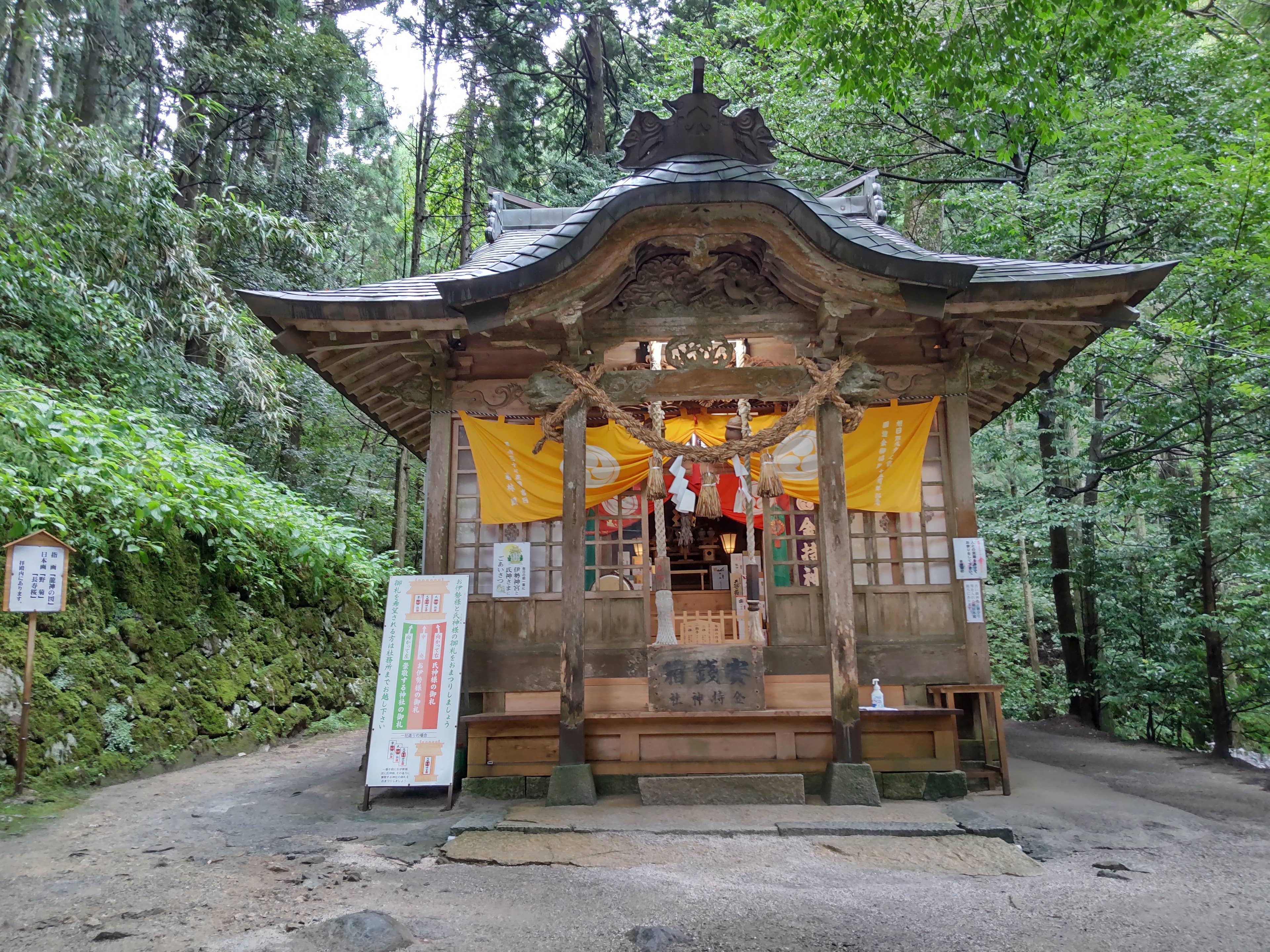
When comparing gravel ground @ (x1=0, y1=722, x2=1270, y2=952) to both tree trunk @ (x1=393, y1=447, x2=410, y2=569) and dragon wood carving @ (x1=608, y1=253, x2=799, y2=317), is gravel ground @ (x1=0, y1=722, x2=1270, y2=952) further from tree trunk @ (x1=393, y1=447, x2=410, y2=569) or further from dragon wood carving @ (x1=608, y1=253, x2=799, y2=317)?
tree trunk @ (x1=393, y1=447, x2=410, y2=569)

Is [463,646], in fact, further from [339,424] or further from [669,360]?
[339,424]

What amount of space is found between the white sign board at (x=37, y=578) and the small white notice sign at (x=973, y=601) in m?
8.12

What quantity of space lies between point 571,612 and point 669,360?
2.40 meters

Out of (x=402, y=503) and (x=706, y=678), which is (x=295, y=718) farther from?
(x=402, y=503)

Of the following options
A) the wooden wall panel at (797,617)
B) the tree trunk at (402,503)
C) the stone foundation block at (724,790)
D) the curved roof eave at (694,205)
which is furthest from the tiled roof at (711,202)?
the tree trunk at (402,503)

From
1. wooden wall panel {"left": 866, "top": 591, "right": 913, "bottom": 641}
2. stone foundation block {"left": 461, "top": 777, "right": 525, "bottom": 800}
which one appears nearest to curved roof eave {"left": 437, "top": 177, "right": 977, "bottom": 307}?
wooden wall panel {"left": 866, "top": 591, "right": 913, "bottom": 641}

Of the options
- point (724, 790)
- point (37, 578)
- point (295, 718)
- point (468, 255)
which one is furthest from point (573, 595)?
point (468, 255)

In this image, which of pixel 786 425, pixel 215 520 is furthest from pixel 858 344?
pixel 215 520

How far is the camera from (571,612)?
261 inches

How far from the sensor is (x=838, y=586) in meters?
6.61

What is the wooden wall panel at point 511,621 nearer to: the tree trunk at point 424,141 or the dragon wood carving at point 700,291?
the dragon wood carving at point 700,291

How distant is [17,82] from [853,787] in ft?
44.3

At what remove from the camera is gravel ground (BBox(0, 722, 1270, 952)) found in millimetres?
3801

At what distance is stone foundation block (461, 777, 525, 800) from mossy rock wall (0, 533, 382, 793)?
3.52 metres
